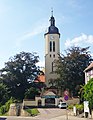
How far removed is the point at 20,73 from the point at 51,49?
1497cm

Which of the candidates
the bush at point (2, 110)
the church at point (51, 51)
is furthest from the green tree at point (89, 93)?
the church at point (51, 51)

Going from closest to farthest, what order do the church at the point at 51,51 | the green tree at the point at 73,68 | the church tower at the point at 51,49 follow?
the green tree at the point at 73,68
the church at the point at 51,51
the church tower at the point at 51,49

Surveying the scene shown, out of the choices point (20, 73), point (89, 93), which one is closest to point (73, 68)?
point (20, 73)

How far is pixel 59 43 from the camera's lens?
82875mm

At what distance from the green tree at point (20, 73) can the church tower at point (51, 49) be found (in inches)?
318

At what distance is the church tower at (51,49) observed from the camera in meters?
80.5

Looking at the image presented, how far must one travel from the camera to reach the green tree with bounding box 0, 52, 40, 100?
69.0 metres

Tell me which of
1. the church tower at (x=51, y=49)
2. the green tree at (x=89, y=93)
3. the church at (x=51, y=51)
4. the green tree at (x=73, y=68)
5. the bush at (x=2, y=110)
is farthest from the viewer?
the church tower at (x=51, y=49)

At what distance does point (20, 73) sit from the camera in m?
70.7

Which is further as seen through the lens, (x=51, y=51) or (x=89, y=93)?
(x=51, y=51)

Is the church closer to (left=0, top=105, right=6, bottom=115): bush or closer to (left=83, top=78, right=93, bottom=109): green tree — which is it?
(left=0, top=105, right=6, bottom=115): bush

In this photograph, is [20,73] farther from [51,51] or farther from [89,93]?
[89,93]

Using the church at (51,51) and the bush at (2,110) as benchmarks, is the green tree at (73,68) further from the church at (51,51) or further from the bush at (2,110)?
the bush at (2,110)

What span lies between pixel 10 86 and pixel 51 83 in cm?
1107
